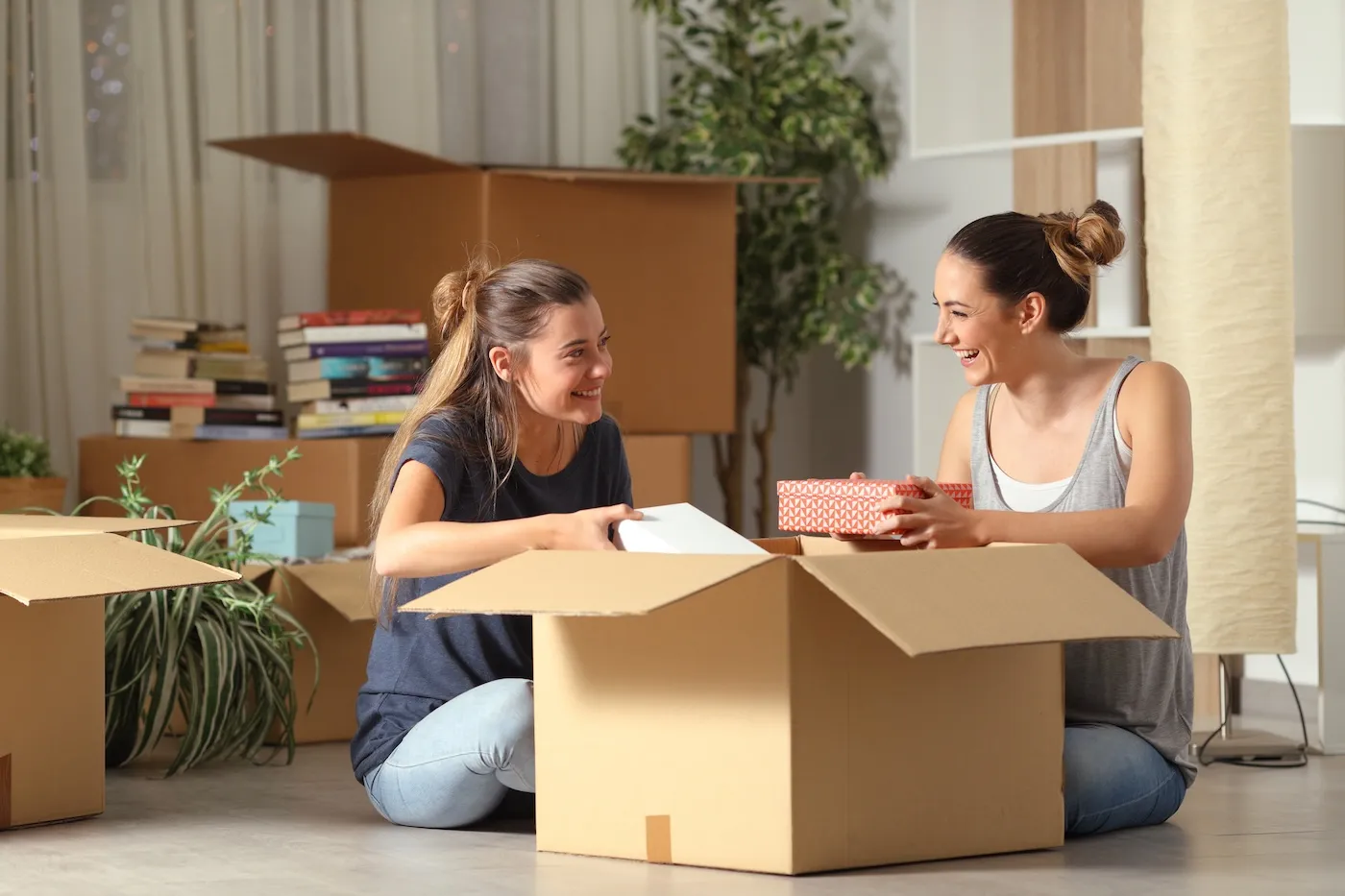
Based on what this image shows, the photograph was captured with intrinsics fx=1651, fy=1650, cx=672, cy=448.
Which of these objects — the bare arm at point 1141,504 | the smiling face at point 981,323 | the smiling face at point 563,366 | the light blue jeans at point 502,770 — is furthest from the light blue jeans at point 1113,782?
the smiling face at point 563,366

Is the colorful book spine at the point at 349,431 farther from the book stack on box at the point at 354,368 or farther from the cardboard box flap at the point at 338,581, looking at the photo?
the cardboard box flap at the point at 338,581

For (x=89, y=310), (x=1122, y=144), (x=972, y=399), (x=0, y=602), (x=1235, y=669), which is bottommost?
(x=1235, y=669)

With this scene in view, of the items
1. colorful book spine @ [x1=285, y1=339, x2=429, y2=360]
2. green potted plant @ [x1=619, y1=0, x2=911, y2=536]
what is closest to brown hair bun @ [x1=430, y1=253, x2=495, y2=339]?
colorful book spine @ [x1=285, y1=339, x2=429, y2=360]

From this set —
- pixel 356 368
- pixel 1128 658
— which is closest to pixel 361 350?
pixel 356 368

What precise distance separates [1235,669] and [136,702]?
1.90 metres

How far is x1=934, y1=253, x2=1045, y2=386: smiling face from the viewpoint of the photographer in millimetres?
1863

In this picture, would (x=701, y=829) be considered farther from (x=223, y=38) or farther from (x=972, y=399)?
(x=223, y=38)

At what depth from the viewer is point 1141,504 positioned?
173 centimetres

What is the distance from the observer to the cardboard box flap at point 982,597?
4.51 feet

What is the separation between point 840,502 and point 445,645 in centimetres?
48

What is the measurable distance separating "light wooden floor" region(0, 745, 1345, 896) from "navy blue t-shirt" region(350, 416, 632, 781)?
0.12 metres

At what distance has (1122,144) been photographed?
299 centimetres

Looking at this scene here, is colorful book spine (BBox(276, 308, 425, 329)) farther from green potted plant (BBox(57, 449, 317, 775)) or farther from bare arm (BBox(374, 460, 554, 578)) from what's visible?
bare arm (BBox(374, 460, 554, 578))

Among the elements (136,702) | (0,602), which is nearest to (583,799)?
(0,602)
